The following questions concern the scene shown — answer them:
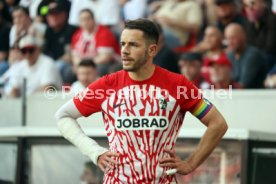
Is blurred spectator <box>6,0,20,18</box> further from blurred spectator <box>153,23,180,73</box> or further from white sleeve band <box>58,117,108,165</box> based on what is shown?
white sleeve band <box>58,117,108,165</box>

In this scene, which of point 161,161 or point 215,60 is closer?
point 161,161

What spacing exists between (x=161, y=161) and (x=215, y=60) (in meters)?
5.18

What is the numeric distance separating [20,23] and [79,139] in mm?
7913

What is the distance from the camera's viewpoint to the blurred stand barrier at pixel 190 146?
8.74 metres

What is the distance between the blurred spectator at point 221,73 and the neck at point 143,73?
488 cm

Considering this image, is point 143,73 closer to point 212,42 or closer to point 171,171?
point 171,171

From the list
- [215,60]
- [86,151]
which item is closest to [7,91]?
[215,60]

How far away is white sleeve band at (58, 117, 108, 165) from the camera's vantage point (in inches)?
225

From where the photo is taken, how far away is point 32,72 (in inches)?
488

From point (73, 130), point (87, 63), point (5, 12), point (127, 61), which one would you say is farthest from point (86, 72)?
point (127, 61)

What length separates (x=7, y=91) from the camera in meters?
11.7

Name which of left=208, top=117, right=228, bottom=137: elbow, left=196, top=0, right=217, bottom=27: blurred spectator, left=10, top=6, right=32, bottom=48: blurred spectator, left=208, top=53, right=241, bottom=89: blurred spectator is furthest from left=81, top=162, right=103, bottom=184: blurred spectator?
left=10, top=6, right=32, bottom=48: blurred spectator

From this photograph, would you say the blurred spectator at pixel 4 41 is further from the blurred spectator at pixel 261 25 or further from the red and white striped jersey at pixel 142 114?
the red and white striped jersey at pixel 142 114

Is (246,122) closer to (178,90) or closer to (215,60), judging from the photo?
(215,60)
